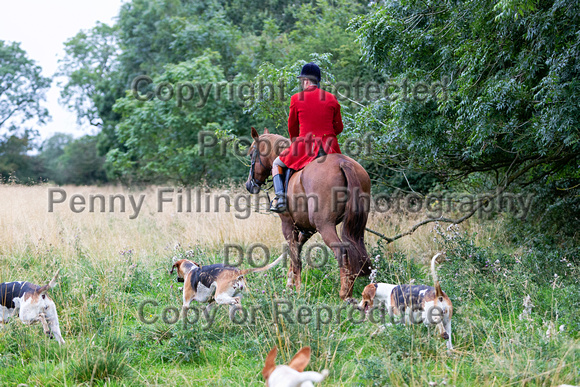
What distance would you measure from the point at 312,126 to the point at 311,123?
0.04 m

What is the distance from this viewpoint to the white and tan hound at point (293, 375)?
2.26 metres

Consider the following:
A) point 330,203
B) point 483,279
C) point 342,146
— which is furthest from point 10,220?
point 483,279

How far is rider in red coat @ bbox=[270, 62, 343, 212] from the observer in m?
6.30

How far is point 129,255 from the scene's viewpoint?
7.83 metres

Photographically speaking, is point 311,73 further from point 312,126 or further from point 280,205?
point 280,205

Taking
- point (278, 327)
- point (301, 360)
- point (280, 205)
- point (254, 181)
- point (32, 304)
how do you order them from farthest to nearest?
1. point (254, 181)
2. point (280, 205)
3. point (32, 304)
4. point (278, 327)
5. point (301, 360)

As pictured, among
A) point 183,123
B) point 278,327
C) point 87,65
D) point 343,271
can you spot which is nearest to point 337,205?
point 343,271

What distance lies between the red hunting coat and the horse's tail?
1.89 ft

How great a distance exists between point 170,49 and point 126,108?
4.61 metres

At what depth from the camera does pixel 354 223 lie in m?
5.77

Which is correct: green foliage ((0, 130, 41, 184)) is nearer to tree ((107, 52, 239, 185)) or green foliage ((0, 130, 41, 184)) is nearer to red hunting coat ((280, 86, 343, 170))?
tree ((107, 52, 239, 185))

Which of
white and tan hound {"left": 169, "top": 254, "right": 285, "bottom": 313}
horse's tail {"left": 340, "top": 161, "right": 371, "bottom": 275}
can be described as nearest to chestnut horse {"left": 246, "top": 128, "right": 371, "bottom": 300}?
horse's tail {"left": 340, "top": 161, "right": 371, "bottom": 275}

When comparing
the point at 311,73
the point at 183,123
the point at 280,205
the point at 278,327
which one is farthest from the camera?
the point at 183,123

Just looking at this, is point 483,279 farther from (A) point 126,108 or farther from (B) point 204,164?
(A) point 126,108
